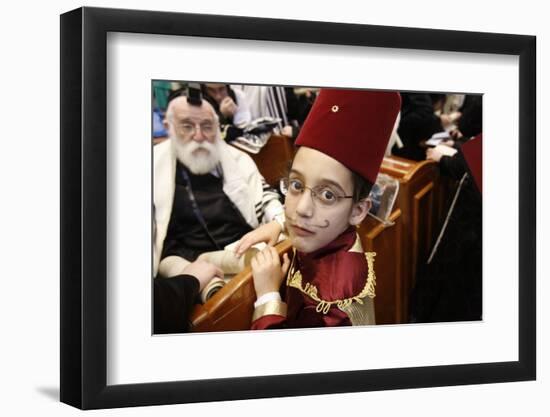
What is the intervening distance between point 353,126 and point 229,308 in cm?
63

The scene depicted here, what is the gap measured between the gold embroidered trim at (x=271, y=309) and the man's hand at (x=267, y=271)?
34 mm

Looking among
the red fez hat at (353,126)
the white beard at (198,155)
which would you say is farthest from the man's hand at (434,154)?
the white beard at (198,155)

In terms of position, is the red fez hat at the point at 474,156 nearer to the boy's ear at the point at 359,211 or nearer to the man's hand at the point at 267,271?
the boy's ear at the point at 359,211

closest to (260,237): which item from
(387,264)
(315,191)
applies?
(315,191)

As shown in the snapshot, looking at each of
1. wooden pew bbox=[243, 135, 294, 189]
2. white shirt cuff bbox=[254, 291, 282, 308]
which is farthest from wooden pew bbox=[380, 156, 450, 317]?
white shirt cuff bbox=[254, 291, 282, 308]

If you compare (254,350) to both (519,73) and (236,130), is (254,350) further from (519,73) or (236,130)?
(519,73)

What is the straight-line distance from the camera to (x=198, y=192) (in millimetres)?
3209

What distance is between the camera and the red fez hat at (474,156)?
11.8 feet

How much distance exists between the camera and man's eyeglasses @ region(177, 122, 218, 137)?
3.18 m

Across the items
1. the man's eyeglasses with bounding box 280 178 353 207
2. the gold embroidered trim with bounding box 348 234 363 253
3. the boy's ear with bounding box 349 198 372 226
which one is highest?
the man's eyeglasses with bounding box 280 178 353 207

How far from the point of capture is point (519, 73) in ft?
11.9

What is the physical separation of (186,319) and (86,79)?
27.7 inches

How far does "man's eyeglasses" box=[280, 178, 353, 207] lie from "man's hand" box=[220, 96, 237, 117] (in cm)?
24

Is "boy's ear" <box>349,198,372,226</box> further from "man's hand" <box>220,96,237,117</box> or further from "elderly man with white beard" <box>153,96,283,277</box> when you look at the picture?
"man's hand" <box>220,96,237,117</box>
